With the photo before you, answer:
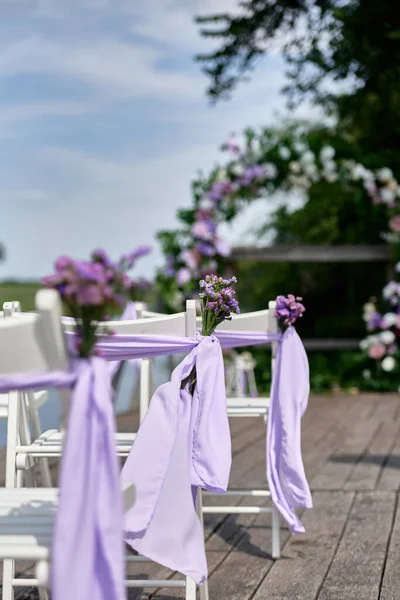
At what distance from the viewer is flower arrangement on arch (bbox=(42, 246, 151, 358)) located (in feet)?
5.54

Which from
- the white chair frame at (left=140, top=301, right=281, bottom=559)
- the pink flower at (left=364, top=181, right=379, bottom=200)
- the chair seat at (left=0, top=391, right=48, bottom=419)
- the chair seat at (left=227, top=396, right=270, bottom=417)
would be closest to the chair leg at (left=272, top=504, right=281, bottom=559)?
the white chair frame at (left=140, top=301, right=281, bottom=559)

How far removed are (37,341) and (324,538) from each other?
7.51 ft

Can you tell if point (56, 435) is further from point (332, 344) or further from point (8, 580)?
point (332, 344)

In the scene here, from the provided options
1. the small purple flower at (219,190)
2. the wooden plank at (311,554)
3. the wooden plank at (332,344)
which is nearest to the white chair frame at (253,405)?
the wooden plank at (311,554)

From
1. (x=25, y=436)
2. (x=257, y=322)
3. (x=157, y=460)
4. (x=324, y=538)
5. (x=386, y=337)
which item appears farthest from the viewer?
(x=386, y=337)

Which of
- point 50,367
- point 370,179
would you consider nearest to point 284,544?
point 50,367

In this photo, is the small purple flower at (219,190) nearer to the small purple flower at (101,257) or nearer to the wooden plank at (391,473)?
the wooden plank at (391,473)

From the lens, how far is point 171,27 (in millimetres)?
13000

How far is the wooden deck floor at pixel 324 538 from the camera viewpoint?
123 inches

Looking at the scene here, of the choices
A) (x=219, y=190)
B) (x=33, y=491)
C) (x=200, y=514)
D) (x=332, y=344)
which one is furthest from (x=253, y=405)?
(x=332, y=344)

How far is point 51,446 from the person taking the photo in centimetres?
295

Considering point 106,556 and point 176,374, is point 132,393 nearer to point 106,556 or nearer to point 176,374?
point 176,374

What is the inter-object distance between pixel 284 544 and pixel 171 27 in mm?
10357

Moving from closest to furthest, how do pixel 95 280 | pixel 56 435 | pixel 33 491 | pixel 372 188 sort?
pixel 95 280, pixel 33 491, pixel 56 435, pixel 372 188
